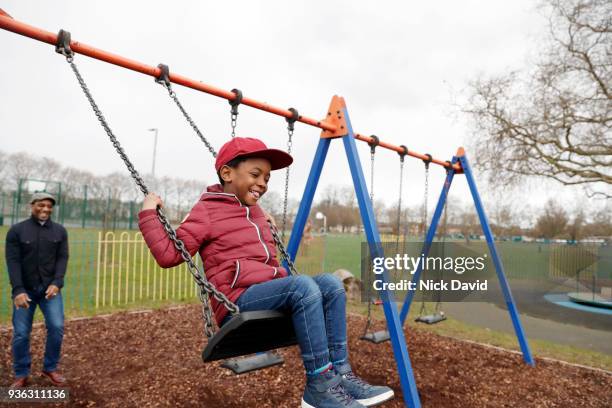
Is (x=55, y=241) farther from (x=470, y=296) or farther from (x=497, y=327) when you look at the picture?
(x=470, y=296)

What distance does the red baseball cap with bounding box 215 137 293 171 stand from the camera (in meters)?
2.13

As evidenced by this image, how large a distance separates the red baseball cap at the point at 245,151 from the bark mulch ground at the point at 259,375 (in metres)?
2.08

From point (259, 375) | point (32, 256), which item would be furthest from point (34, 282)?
point (259, 375)

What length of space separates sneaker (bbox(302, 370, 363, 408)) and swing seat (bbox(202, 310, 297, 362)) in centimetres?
29

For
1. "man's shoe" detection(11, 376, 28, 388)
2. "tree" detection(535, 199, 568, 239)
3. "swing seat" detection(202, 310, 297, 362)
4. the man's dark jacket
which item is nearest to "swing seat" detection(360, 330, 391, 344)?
"swing seat" detection(202, 310, 297, 362)

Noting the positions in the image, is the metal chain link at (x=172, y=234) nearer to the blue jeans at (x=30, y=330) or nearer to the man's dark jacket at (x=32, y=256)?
the man's dark jacket at (x=32, y=256)

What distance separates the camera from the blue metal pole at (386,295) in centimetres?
267

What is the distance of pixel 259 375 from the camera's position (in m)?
3.88

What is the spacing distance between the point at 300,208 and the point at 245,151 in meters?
1.47

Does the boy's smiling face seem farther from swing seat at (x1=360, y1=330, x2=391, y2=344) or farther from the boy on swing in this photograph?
swing seat at (x1=360, y1=330, x2=391, y2=344)

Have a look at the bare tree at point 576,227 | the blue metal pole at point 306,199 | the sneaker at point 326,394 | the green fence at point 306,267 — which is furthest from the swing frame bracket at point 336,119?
the bare tree at point 576,227

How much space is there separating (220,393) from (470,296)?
8927 millimetres

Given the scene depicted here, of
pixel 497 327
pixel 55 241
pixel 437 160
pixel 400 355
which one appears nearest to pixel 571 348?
pixel 497 327

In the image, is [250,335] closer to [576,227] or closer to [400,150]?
[400,150]
